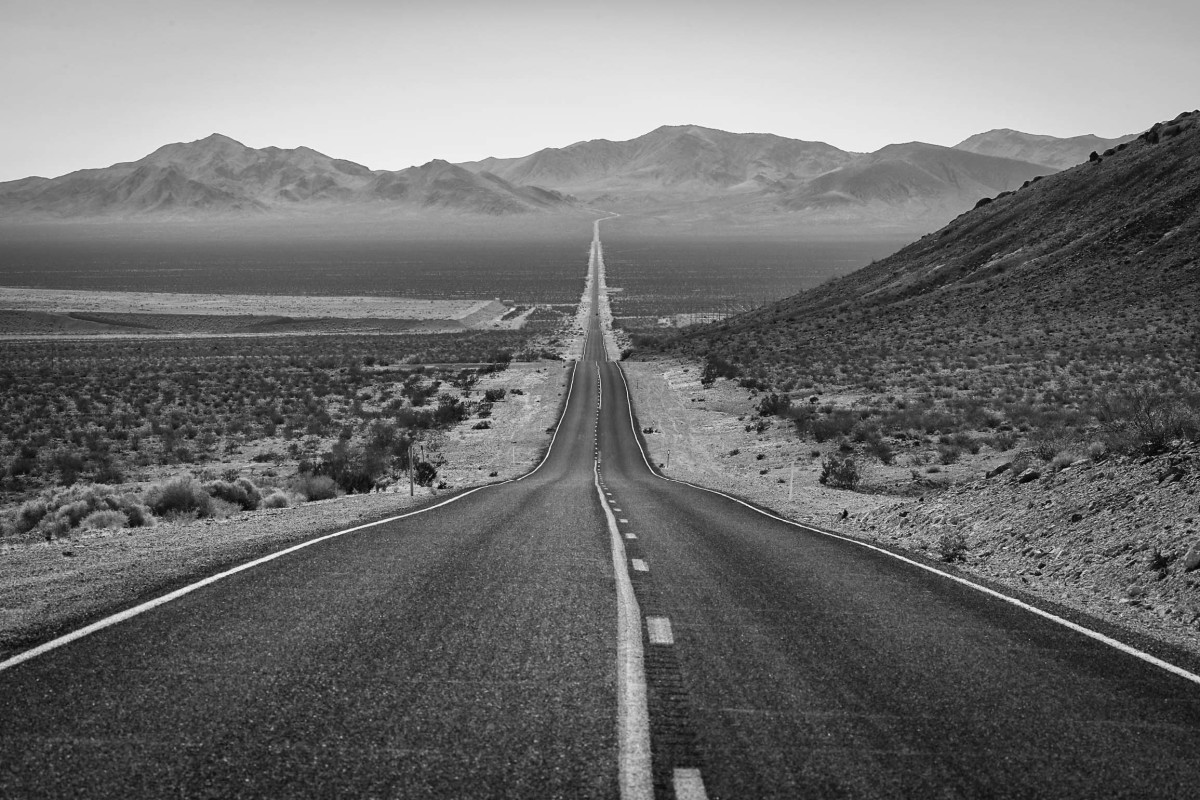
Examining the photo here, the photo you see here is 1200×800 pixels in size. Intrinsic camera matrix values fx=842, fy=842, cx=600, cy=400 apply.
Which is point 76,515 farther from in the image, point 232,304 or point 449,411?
point 232,304

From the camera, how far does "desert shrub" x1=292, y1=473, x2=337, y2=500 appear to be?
22788 mm

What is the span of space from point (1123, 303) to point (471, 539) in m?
61.5

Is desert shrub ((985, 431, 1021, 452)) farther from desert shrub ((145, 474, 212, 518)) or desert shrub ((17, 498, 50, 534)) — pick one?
desert shrub ((17, 498, 50, 534))

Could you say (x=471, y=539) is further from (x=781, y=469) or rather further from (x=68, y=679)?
(x=781, y=469)

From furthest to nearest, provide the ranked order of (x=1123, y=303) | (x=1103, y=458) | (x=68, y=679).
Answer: (x=1123, y=303), (x=1103, y=458), (x=68, y=679)

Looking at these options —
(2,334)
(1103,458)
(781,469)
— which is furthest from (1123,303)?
(2,334)

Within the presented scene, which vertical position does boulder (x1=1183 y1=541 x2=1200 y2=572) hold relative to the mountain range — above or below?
below

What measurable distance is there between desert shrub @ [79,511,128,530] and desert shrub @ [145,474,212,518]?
3.87ft

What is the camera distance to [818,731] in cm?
516

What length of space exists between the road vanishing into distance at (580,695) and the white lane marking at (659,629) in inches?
1.9

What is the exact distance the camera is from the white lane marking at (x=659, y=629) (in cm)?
701

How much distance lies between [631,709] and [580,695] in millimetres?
411

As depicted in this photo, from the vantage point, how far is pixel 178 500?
59.4 ft

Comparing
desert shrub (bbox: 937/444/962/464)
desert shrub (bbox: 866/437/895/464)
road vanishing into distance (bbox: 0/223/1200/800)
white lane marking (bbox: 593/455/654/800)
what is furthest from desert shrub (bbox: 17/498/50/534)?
desert shrub (bbox: 937/444/962/464)
